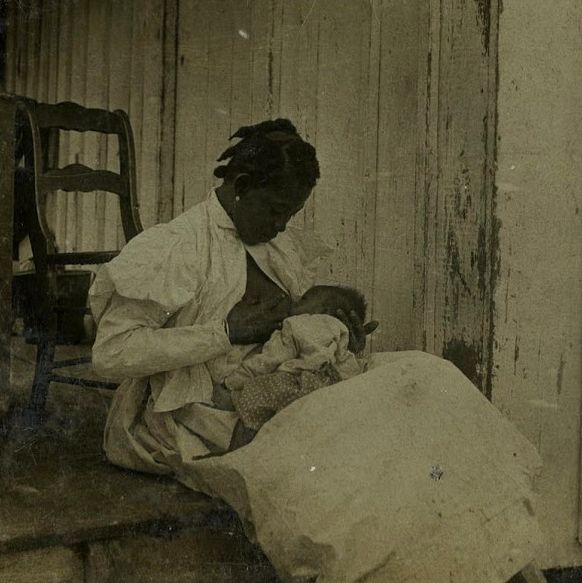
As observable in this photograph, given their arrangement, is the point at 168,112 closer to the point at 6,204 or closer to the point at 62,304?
the point at 62,304

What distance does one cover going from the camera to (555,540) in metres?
1.91

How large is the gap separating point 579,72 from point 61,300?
1.56 metres

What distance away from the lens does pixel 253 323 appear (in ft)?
4.93

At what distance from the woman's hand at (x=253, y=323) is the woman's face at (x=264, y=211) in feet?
0.53

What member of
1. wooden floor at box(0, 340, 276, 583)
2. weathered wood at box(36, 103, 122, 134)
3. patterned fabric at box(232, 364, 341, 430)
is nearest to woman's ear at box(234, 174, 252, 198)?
patterned fabric at box(232, 364, 341, 430)

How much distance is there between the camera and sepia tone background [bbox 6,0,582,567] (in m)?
1.78

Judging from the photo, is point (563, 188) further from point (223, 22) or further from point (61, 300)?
point (61, 300)

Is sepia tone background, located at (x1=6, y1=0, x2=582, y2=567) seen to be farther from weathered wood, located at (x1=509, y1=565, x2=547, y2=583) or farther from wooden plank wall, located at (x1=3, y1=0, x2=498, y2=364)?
weathered wood, located at (x1=509, y1=565, x2=547, y2=583)

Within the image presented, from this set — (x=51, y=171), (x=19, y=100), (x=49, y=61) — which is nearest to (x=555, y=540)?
(x=51, y=171)

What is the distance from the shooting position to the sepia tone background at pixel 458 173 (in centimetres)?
178

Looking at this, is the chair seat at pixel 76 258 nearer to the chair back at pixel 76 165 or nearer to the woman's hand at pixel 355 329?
the chair back at pixel 76 165

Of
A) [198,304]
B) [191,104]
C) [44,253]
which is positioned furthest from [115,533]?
[191,104]

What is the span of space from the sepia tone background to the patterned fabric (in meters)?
0.56

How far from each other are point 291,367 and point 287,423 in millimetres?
168
